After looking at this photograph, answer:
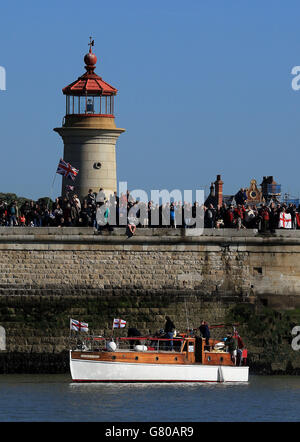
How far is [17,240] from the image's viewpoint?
4700 centimetres

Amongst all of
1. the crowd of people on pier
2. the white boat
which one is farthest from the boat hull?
the crowd of people on pier

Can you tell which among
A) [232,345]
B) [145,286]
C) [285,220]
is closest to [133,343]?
[145,286]

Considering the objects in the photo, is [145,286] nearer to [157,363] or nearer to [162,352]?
[162,352]

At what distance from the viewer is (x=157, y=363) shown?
4425 cm

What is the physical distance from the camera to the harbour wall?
46.8 metres

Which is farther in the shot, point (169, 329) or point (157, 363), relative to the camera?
point (169, 329)

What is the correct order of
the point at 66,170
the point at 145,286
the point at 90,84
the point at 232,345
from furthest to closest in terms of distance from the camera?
the point at 90,84 < the point at 66,170 < the point at 145,286 < the point at 232,345

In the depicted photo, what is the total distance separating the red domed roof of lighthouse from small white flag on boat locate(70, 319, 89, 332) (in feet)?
39.8

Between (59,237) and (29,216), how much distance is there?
74.7 inches

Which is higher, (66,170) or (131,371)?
(66,170)

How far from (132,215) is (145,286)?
2.33 meters

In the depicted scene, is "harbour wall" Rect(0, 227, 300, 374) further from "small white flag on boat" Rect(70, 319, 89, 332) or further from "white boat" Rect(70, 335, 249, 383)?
"white boat" Rect(70, 335, 249, 383)

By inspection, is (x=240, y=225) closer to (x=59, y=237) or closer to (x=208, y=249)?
(x=208, y=249)
